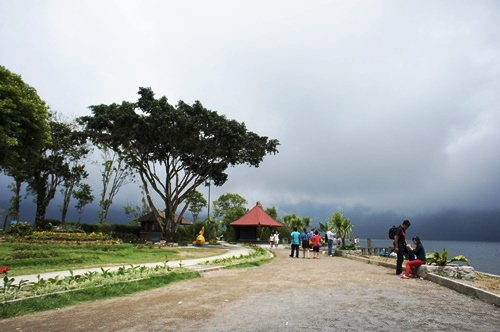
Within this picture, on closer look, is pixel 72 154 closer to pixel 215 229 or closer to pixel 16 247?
pixel 215 229

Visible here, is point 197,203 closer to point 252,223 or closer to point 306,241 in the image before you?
point 252,223

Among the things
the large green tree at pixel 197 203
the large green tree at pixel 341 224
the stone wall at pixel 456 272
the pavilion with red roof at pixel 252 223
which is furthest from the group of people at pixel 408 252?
the large green tree at pixel 197 203

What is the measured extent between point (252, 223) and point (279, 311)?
3886 centimetres

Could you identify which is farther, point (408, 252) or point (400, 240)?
point (408, 252)

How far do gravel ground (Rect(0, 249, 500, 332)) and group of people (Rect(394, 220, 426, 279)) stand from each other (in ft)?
5.67

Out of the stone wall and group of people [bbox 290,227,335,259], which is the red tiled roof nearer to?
group of people [bbox 290,227,335,259]

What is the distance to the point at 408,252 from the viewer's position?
13.0 metres

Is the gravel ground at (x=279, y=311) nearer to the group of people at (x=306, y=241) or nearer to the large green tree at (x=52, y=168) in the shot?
the group of people at (x=306, y=241)

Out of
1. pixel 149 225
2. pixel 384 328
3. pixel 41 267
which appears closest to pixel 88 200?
pixel 149 225

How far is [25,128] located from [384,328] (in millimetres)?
27745

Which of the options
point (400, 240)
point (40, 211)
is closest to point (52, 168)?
point (40, 211)

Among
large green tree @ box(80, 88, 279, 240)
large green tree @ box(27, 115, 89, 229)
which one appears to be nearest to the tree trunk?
large green tree @ box(27, 115, 89, 229)

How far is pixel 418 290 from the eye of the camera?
361 inches

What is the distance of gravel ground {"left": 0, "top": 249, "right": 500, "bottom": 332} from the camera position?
19.0ft
